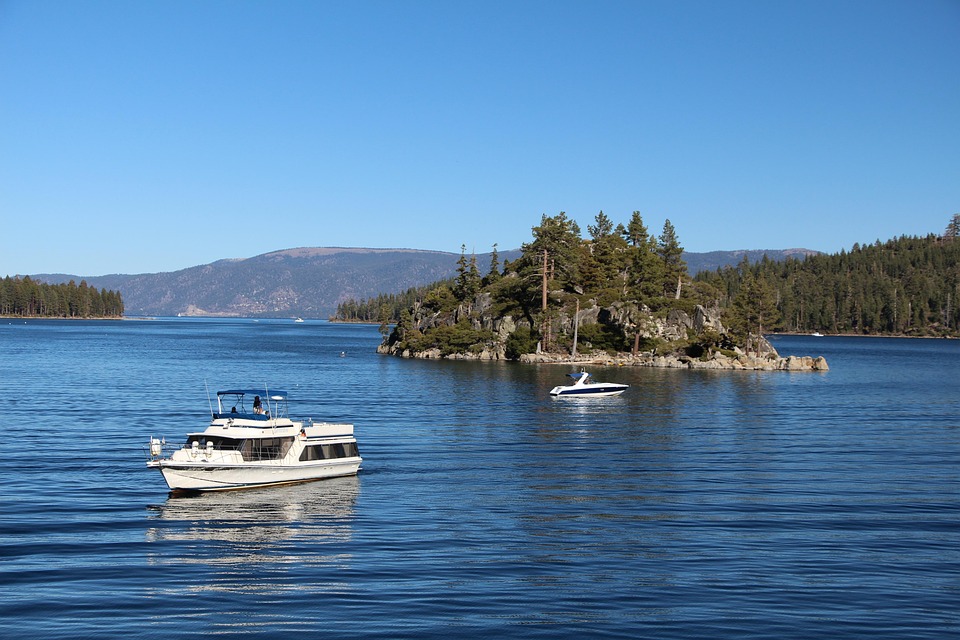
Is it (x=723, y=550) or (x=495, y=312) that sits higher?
(x=495, y=312)

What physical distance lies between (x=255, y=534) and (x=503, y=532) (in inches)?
362

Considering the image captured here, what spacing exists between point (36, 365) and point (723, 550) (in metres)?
102

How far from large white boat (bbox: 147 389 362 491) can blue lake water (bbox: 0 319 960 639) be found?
1.17 metres

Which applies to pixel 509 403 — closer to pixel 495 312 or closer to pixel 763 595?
pixel 763 595

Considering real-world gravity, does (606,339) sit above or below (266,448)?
above

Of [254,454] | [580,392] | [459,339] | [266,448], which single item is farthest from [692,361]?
[254,454]

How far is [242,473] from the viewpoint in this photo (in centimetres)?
3862

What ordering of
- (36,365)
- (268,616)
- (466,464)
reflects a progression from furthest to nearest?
(36,365)
(466,464)
(268,616)

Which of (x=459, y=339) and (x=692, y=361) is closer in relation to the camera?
(x=692, y=361)

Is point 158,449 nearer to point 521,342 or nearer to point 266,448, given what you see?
point 266,448

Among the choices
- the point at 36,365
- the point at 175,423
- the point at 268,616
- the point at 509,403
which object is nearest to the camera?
the point at 268,616

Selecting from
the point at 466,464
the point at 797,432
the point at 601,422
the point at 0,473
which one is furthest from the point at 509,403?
the point at 0,473

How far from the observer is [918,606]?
942 inches

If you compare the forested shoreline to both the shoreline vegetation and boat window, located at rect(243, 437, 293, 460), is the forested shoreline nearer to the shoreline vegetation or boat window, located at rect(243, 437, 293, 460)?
the shoreline vegetation
